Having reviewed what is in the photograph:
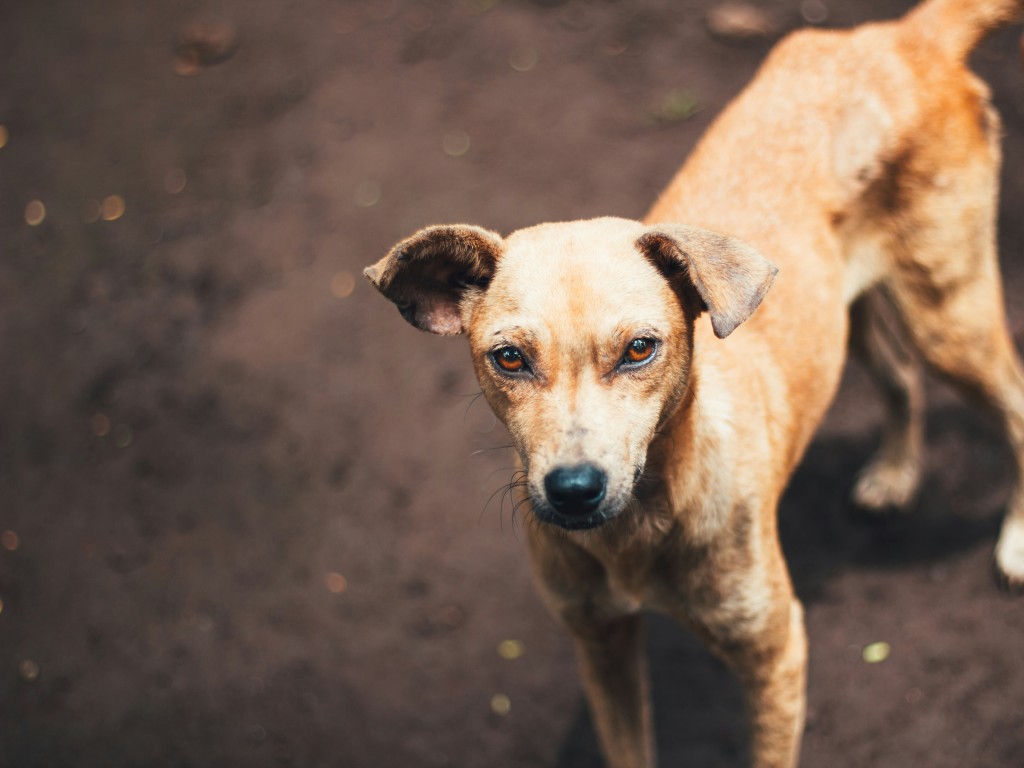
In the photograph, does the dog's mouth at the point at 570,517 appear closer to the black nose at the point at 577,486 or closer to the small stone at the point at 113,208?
the black nose at the point at 577,486

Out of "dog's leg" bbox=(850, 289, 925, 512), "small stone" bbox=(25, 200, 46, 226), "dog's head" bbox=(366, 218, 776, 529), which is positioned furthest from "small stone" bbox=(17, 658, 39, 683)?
"dog's leg" bbox=(850, 289, 925, 512)

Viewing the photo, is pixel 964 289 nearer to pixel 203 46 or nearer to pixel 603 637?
pixel 603 637

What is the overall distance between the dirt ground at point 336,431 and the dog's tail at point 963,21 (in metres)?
2.11

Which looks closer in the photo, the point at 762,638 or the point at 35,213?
the point at 762,638

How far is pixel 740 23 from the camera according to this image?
24.5 feet

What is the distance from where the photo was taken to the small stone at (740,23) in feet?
24.3

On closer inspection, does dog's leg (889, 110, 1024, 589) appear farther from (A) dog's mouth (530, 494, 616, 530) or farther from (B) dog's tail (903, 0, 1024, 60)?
(A) dog's mouth (530, 494, 616, 530)

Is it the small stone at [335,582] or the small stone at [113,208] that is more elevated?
the small stone at [113,208]

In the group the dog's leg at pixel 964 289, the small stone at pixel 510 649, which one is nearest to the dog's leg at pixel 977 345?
the dog's leg at pixel 964 289

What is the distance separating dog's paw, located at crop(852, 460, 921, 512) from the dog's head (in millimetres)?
2712

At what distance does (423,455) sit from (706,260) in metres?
3.43

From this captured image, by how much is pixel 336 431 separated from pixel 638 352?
363 centimetres

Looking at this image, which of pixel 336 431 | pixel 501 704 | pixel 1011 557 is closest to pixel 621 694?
pixel 501 704

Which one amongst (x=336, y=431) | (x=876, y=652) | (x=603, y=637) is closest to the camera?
(x=603, y=637)
